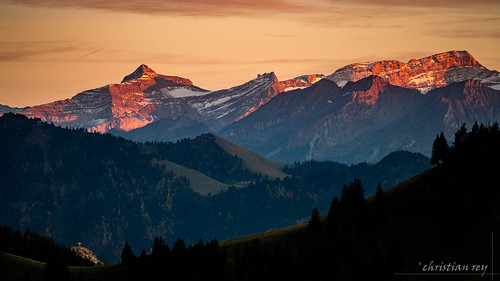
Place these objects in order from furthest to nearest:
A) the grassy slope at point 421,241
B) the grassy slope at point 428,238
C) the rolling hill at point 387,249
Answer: the grassy slope at point 421,241 < the grassy slope at point 428,238 < the rolling hill at point 387,249

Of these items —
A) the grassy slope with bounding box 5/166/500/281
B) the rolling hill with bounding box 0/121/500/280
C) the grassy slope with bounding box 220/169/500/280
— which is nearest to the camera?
the rolling hill with bounding box 0/121/500/280

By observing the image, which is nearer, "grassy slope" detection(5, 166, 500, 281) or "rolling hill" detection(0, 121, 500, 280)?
"rolling hill" detection(0, 121, 500, 280)

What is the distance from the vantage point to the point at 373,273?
16912cm

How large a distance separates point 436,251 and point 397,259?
1116 cm

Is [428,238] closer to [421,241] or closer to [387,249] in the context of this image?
[421,241]

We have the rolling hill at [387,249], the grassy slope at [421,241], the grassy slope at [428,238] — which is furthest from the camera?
the grassy slope at [421,241]

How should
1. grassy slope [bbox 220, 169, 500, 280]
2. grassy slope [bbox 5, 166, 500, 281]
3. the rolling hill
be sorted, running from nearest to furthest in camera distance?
the rolling hill → grassy slope [bbox 220, 169, 500, 280] → grassy slope [bbox 5, 166, 500, 281]

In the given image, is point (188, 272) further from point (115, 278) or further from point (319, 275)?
point (319, 275)

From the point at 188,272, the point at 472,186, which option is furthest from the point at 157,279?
the point at 472,186

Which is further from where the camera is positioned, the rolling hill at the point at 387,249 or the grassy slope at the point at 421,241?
the grassy slope at the point at 421,241

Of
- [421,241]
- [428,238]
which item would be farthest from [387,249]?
[428,238]

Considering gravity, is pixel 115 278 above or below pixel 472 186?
below

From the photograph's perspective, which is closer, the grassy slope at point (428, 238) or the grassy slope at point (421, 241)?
the grassy slope at point (428, 238)

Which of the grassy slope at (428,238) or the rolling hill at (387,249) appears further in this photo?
the grassy slope at (428,238)
